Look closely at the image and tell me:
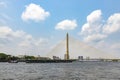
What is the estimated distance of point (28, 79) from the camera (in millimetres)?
53469

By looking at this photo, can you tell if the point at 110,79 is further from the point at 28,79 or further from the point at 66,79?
the point at 28,79

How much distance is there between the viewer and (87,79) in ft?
179

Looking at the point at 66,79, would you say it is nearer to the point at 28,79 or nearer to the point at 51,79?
the point at 51,79

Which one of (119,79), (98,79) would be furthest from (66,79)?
(119,79)

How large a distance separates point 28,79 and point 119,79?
1671cm

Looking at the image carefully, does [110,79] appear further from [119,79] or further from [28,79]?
[28,79]

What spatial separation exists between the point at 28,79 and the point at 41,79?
2446 mm

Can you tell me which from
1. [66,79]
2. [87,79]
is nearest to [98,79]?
[87,79]

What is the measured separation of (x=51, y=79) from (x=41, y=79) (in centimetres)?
192

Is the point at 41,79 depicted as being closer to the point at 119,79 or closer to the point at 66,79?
the point at 66,79

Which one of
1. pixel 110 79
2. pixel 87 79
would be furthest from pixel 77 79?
pixel 110 79

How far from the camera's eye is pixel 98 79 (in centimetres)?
5409

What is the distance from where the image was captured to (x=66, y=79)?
179ft

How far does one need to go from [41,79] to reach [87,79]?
8540 millimetres
